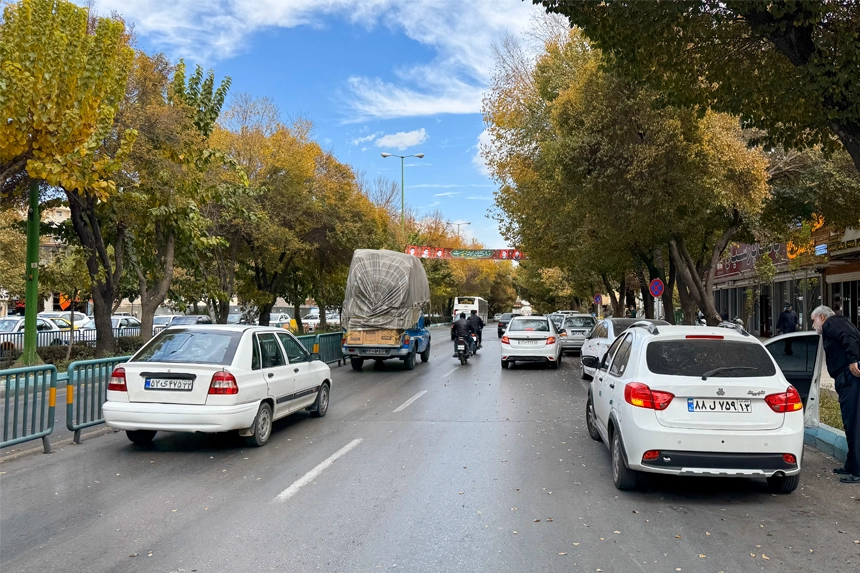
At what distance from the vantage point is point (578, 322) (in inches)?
1000

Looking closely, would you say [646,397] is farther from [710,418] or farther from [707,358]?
[707,358]

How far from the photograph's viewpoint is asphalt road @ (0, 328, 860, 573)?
4.62 meters

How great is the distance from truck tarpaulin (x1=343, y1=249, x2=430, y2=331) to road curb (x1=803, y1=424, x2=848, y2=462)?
11820 mm

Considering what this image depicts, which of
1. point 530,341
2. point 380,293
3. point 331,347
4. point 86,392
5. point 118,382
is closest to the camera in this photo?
point 118,382

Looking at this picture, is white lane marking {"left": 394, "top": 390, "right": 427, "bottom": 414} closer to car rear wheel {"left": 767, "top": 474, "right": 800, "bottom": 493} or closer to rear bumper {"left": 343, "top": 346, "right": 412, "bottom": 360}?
rear bumper {"left": 343, "top": 346, "right": 412, "bottom": 360}

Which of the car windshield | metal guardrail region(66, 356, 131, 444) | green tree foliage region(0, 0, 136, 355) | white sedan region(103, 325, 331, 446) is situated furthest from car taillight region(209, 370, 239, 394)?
the car windshield

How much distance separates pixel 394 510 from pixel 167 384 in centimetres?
352

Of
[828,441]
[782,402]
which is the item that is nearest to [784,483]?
[782,402]

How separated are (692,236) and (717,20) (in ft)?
40.5

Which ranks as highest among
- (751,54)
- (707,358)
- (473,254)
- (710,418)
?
(473,254)

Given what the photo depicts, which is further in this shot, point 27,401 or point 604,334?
point 604,334

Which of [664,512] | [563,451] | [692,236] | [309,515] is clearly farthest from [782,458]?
[692,236]

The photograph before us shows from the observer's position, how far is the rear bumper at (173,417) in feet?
25.0

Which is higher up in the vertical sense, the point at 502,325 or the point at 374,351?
the point at 374,351
